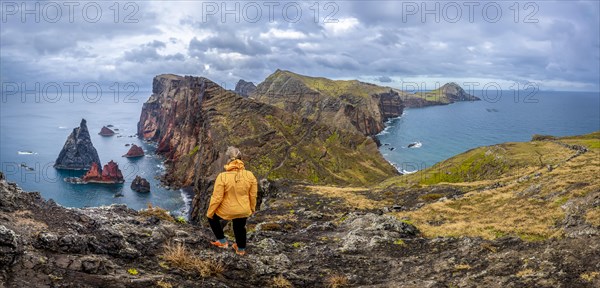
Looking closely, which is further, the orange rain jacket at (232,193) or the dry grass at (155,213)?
the dry grass at (155,213)

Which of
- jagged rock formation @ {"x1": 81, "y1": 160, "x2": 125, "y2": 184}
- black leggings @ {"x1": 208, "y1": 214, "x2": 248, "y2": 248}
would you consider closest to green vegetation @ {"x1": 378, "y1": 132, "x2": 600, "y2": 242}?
black leggings @ {"x1": 208, "y1": 214, "x2": 248, "y2": 248}

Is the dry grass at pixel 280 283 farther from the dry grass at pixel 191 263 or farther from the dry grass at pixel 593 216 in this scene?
the dry grass at pixel 593 216

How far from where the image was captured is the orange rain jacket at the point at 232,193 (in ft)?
41.3

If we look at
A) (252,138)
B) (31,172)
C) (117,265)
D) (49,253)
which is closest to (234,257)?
(117,265)

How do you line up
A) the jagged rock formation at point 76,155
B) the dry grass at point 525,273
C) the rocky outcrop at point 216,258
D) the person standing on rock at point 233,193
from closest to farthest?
the rocky outcrop at point 216,258 → the dry grass at point 525,273 → the person standing on rock at point 233,193 → the jagged rock formation at point 76,155

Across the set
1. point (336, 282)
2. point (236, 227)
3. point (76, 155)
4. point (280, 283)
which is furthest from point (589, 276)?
point (76, 155)

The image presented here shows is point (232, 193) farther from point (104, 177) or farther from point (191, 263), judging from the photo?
point (104, 177)

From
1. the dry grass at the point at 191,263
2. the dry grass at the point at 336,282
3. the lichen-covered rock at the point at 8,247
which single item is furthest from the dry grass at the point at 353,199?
the lichen-covered rock at the point at 8,247

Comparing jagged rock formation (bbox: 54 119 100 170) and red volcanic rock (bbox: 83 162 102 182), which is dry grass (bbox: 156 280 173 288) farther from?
jagged rock formation (bbox: 54 119 100 170)

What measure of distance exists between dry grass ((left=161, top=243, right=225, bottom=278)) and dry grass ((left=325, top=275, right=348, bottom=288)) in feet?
12.1

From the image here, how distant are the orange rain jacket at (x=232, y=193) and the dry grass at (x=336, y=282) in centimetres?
364

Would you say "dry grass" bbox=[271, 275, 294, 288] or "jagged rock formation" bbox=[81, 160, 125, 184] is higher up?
"dry grass" bbox=[271, 275, 294, 288]

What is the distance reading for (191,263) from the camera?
37.1 feet

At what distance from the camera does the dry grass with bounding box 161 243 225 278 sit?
11.2 metres
